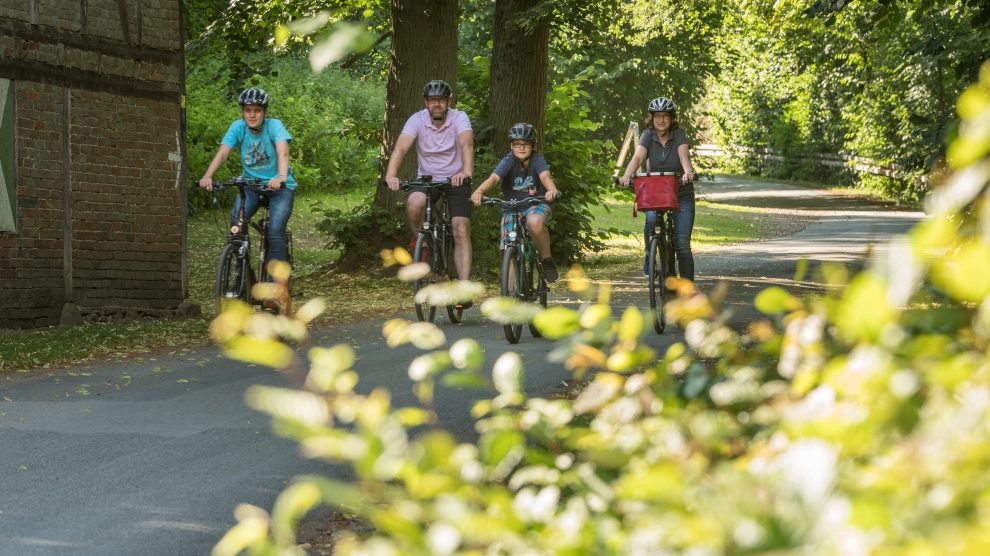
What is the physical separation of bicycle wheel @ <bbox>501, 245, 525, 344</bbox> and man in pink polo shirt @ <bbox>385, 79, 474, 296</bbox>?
2.90ft

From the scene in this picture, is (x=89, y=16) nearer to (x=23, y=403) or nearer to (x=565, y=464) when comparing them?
(x=23, y=403)

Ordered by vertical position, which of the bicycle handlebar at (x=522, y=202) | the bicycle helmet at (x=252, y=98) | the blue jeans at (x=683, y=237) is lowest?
the blue jeans at (x=683, y=237)

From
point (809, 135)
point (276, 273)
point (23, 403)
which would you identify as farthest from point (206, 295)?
point (809, 135)

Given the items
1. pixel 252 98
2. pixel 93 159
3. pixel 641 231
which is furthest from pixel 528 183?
pixel 641 231

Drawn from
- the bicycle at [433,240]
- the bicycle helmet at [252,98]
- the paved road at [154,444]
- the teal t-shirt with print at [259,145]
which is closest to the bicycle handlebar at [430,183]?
the bicycle at [433,240]

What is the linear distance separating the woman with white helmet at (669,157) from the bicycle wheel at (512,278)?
1.14m

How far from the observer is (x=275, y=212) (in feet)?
35.6

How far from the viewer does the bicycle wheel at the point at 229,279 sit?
1037cm

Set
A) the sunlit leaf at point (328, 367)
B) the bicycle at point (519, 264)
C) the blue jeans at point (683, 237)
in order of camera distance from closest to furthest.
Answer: the sunlit leaf at point (328, 367) < the bicycle at point (519, 264) < the blue jeans at point (683, 237)

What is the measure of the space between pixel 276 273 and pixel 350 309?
11292 mm

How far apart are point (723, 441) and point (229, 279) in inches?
349

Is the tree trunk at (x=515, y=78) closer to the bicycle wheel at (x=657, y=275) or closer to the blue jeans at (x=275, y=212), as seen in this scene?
the bicycle wheel at (x=657, y=275)

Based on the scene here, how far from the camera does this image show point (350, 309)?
1377cm

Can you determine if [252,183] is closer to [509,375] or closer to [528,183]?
[528,183]
